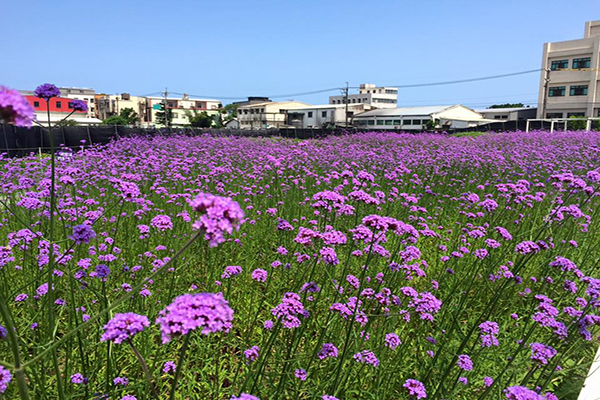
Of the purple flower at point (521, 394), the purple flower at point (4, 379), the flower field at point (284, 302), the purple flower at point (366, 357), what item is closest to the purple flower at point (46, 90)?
the flower field at point (284, 302)

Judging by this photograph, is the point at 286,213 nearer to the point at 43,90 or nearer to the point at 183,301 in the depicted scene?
the point at 43,90

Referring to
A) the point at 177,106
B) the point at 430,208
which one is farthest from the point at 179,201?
the point at 177,106

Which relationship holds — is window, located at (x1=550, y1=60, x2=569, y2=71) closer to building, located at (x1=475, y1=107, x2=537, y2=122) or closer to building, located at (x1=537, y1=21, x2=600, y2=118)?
building, located at (x1=537, y1=21, x2=600, y2=118)

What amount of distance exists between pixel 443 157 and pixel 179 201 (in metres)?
6.77

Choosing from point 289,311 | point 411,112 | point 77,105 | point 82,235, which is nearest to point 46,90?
point 77,105

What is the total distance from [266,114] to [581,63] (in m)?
63.7

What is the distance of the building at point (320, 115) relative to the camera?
79062mm

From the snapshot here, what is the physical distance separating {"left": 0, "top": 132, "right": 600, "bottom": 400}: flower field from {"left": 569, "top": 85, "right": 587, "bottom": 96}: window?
184 feet

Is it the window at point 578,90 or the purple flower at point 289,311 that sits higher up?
the window at point 578,90

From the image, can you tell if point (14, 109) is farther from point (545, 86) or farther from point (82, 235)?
point (545, 86)

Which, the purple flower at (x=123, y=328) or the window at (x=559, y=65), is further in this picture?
the window at (x=559, y=65)

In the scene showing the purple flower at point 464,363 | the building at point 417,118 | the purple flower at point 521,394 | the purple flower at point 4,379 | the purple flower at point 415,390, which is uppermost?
the building at point 417,118

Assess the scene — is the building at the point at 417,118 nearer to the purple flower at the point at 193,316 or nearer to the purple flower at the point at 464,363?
the purple flower at the point at 464,363

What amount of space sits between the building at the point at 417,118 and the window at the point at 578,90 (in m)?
12.6
